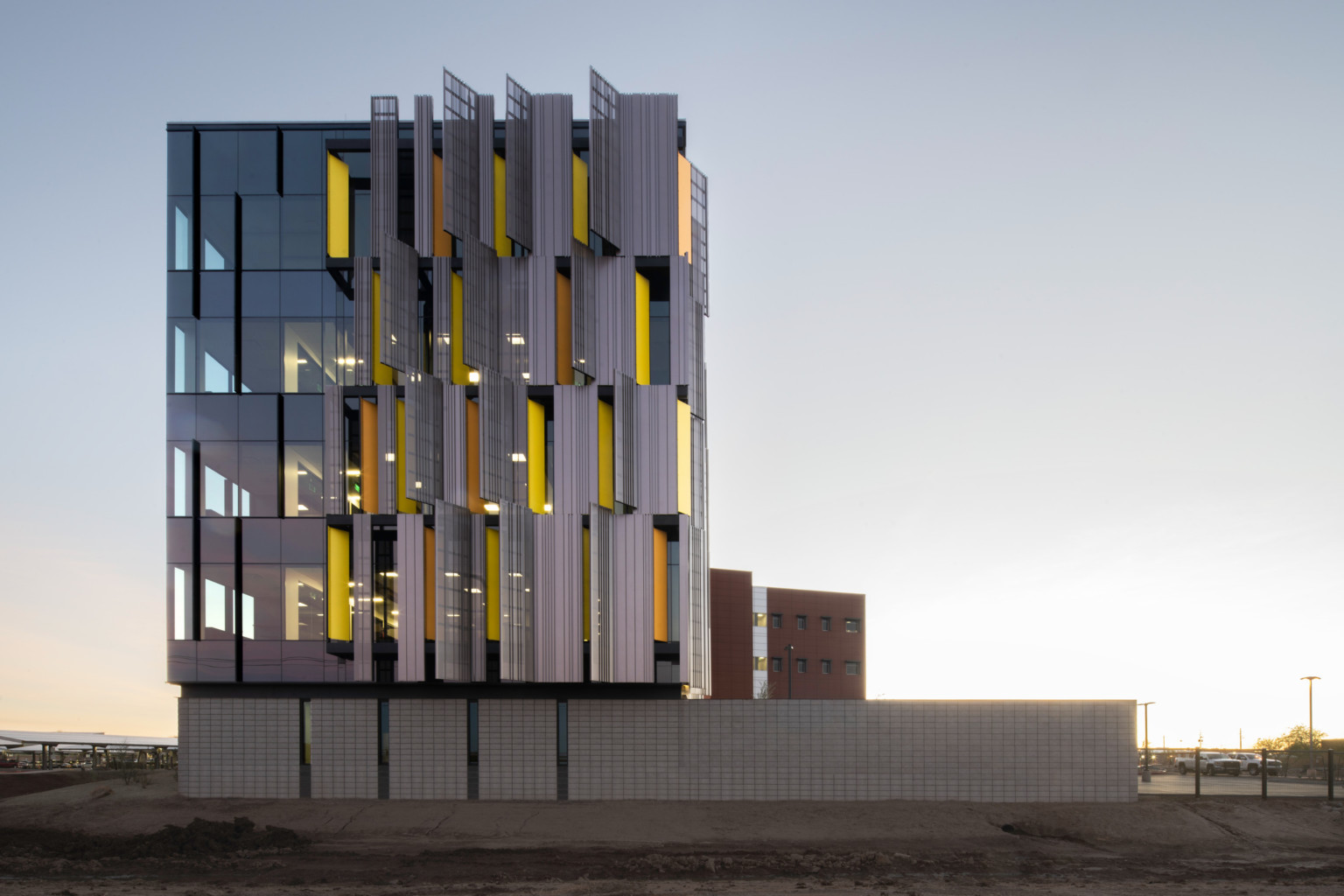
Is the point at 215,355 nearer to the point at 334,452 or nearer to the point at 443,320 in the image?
the point at 334,452

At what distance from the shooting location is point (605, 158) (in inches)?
1204

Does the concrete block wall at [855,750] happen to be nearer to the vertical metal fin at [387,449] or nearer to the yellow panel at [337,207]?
the vertical metal fin at [387,449]

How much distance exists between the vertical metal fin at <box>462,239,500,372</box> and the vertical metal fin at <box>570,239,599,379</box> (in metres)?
2.13

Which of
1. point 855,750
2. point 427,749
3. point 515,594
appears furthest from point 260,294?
point 855,750

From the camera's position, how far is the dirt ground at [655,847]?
73.8ft

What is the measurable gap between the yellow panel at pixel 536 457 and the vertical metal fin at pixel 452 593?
1870 millimetres

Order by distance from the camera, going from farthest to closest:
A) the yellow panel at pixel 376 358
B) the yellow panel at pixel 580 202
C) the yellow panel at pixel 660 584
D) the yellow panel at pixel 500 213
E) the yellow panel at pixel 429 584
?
1. the yellow panel at pixel 500 213
2. the yellow panel at pixel 580 202
3. the yellow panel at pixel 376 358
4. the yellow panel at pixel 660 584
5. the yellow panel at pixel 429 584

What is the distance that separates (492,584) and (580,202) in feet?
35.7

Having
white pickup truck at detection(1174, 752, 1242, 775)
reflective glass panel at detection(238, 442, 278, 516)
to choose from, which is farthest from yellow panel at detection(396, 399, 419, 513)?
white pickup truck at detection(1174, 752, 1242, 775)

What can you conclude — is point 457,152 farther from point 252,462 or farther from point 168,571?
point 168,571

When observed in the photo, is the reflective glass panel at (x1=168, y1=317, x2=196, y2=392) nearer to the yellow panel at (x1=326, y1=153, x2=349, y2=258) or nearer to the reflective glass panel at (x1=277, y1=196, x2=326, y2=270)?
the reflective glass panel at (x1=277, y1=196, x2=326, y2=270)

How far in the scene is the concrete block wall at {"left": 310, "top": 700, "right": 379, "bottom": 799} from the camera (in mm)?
29703

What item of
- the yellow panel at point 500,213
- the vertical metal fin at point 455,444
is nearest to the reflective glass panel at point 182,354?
the vertical metal fin at point 455,444

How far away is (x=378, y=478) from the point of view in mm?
30250
